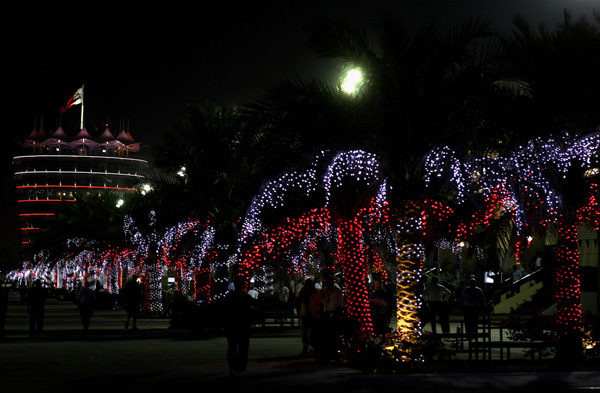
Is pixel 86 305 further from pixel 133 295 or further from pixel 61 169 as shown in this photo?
pixel 61 169

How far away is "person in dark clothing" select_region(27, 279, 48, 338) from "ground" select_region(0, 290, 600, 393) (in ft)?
10.3

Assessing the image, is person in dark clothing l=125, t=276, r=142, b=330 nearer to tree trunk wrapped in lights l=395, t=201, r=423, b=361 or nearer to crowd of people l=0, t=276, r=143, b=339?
crowd of people l=0, t=276, r=143, b=339

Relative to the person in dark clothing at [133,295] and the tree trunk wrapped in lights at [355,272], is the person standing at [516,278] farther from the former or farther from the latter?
the tree trunk wrapped in lights at [355,272]

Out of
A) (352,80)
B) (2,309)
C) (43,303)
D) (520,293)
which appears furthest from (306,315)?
(520,293)

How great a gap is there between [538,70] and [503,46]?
809 mm

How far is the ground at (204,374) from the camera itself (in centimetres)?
1432

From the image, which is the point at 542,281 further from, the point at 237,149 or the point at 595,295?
the point at 237,149

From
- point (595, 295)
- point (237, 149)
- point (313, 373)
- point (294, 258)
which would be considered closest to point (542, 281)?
point (595, 295)

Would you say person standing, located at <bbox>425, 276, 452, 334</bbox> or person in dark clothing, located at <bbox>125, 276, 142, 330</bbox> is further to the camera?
person in dark clothing, located at <bbox>125, 276, 142, 330</bbox>

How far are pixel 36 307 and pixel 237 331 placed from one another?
43.8 ft

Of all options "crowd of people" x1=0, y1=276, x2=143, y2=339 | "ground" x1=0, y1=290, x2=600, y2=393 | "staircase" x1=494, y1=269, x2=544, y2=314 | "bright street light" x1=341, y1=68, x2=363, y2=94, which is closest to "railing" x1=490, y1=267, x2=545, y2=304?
"staircase" x1=494, y1=269, x2=544, y2=314

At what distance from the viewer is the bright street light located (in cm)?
1803

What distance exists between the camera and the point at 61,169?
192375mm

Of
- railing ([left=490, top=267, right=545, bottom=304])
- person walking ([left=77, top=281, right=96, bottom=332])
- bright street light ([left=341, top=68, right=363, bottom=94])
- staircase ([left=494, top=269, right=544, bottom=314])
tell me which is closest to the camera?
bright street light ([left=341, top=68, right=363, bottom=94])
